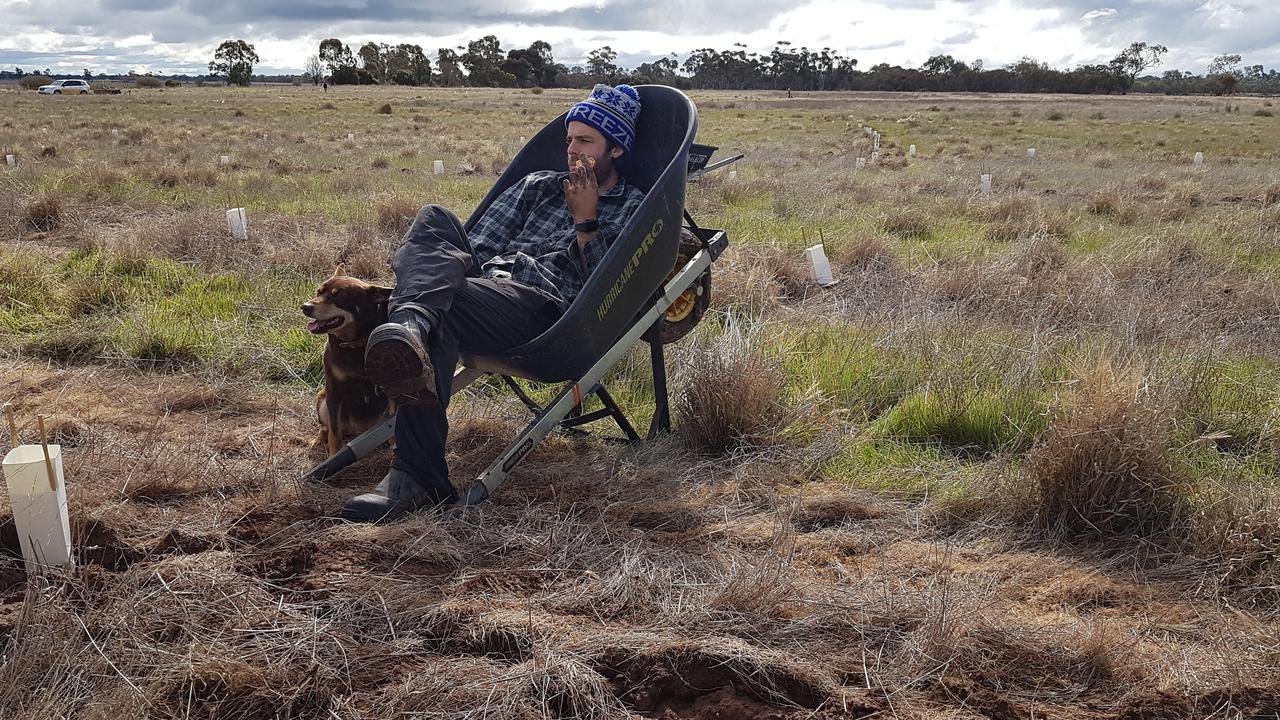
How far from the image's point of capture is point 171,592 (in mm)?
2484

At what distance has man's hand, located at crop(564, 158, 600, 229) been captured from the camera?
3840mm

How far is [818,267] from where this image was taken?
275 inches

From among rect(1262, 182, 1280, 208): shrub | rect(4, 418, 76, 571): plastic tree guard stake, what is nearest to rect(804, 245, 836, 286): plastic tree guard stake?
rect(4, 418, 76, 571): plastic tree guard stake

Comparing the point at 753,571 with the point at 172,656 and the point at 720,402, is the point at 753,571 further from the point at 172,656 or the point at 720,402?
the point at 172,656

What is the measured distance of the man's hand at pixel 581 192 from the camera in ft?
12.6

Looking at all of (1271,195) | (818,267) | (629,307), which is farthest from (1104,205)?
(629,307)

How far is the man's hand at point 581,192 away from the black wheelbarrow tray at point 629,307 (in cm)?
33

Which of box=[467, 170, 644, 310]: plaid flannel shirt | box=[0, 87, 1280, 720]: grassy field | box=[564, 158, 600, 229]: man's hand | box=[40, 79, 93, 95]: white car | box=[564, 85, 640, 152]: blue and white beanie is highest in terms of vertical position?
box=[40, 79, 93, 95]: white car

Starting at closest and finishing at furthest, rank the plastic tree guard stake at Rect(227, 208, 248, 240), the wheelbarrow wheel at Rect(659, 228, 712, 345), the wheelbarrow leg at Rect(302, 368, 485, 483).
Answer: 1. the wheelbarrow leg at Rect(302, 368, 485, 483)
2. the wheelbarrow wheel at Rect(659, 228, 712, 345)
3. the plastic tree guard stake at Rect(227, 208, 248, 240)

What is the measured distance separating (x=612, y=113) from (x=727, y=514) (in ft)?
6.11

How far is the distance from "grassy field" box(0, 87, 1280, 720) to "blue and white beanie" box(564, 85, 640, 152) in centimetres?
107

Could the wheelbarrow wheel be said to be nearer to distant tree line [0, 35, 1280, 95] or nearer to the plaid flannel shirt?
the plaid flannel shirt

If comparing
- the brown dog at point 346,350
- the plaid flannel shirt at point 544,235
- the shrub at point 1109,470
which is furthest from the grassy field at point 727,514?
the plaid flannel shirt at point 544,235

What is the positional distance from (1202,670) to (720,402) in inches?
81.2
